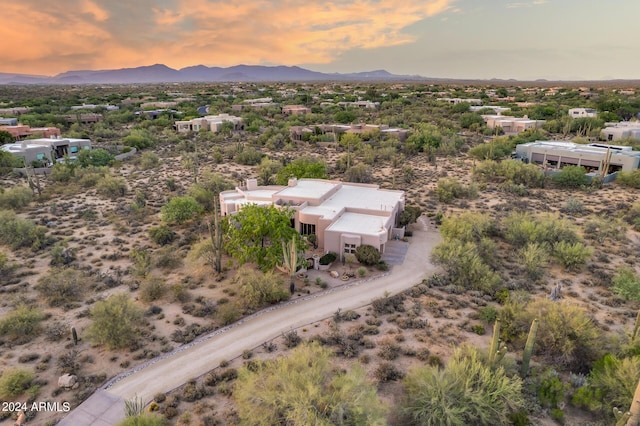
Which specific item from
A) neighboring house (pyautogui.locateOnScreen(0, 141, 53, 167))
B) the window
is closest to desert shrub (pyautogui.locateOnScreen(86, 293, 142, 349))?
the window

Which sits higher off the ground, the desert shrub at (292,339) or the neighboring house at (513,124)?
the neighboring house at (513,124)

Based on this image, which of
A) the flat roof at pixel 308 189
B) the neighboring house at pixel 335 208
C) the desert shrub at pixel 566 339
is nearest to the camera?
the desert shrub at pixel 566 339

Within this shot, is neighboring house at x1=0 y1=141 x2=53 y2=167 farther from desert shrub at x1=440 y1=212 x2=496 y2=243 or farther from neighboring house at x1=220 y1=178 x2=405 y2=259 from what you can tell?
desert shrub at x1=440 y1=212 x2=496 y2=243

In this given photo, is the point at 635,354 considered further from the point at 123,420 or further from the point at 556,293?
the point at 123,420

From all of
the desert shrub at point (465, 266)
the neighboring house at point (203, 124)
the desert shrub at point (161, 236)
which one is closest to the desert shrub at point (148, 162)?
the neighboring house at point (203, 124)

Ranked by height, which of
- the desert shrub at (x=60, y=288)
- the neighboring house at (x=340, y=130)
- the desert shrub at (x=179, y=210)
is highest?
the neighboring house at (x=340, y=130)

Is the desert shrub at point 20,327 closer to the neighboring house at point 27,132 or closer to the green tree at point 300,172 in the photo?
the green tree at point 300,172

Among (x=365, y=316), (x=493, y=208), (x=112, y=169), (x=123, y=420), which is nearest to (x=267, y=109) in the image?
(x=112, y=169)
